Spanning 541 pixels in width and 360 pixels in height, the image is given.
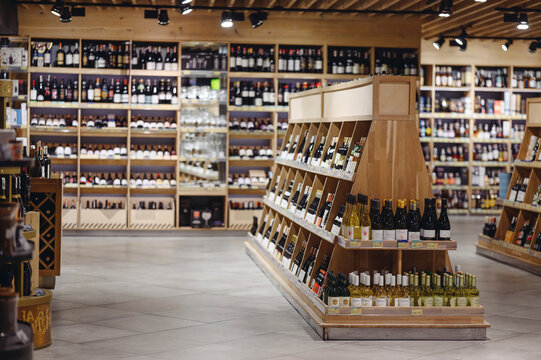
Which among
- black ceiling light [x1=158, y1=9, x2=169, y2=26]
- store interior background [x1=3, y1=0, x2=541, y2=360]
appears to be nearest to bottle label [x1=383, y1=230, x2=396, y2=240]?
store interior background [x1=3, y1=0, x2=541, y2=360]

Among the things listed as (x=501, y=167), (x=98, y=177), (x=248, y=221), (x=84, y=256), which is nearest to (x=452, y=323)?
(x=84, y=256)

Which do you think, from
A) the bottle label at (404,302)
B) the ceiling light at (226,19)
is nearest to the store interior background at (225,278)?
the bottle label at (404,302)

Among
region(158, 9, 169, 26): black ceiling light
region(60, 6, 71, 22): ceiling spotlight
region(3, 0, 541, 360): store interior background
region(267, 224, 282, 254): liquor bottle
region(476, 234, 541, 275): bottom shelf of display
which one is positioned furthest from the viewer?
region(158, 9, 169, 26): black ceiling light

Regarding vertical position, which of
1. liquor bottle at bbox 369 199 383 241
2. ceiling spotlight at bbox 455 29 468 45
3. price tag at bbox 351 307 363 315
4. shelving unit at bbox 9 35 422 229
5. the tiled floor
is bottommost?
the tiled floor

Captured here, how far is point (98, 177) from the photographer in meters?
10.9

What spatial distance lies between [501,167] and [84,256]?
8485 mm

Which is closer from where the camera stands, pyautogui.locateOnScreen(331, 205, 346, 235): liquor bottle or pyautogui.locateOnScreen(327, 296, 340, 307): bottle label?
pyautogui.locateOnScreen(327, 296, 340, 307): bottle label

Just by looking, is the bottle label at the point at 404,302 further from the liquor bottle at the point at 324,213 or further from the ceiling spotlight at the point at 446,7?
the ceiling spotlight at the point at 446,7

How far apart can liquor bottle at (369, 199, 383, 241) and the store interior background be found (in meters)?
0.73

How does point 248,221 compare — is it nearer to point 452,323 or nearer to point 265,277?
point 265,277

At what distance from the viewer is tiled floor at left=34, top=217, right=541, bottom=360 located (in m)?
5.04

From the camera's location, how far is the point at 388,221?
17.9ft

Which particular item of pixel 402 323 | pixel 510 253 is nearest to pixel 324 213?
pixel 402 323

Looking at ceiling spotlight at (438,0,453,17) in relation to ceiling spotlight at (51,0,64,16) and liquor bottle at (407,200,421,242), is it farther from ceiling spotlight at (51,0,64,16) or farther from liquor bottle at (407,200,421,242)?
ceiling spotlight at (51,0,64,16)
